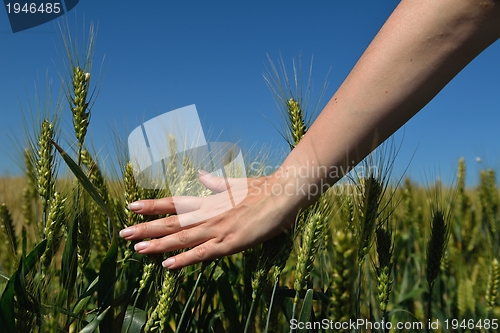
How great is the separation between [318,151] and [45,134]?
0.80 m

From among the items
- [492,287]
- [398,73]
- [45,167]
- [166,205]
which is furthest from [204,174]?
[492,287]

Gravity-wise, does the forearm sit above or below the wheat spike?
above

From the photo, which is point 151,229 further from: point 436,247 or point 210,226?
point 436,247

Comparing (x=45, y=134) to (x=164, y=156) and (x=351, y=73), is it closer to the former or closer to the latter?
(x=164, y=156)

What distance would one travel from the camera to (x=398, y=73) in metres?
0.97

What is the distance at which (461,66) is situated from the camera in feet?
3.31

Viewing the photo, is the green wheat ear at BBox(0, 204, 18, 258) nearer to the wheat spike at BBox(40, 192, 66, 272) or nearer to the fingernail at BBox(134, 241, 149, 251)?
the wheat spike at BBox(40, 192, 66, 272)

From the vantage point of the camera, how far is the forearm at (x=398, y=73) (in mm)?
947

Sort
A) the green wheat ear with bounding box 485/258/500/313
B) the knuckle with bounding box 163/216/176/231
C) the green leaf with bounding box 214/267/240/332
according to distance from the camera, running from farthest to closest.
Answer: the green wheat ear with bounding box 485/258/500/313
the green leaf with bounding box 214/267/240/332
the knuckle with bounding box 163/216/176/231

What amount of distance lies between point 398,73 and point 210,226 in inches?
25.4

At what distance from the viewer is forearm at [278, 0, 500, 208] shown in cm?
95

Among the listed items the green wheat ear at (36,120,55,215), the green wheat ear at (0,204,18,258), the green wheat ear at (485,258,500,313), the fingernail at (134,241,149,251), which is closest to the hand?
the fingernail at (134,241,149,251)

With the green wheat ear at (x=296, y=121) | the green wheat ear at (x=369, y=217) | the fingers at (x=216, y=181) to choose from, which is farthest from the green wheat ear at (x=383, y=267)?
the fingers at (x=216, y=181)

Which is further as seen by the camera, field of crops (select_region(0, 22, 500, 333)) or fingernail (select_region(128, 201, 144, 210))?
fingernail (select_region(128, 201, 144, 210))
